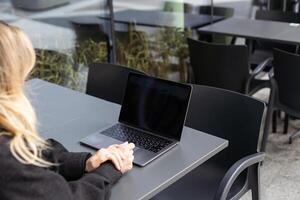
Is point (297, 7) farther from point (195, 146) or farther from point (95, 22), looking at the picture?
point (195, 146)

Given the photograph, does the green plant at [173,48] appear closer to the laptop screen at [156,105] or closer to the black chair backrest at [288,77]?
the black chair backrest at [288,77]

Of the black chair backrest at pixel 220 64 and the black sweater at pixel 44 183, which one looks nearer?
the black sweater at pixel 44 183

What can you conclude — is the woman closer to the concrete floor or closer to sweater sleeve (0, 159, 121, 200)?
sweater sleeve (0, 159, 121, 200)

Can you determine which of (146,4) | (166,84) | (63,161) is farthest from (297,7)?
(63,161)

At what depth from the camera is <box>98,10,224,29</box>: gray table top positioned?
11.9ft

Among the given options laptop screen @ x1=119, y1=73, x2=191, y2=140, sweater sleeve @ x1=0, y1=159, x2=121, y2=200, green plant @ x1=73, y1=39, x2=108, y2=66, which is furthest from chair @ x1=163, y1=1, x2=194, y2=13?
sweater sleeve @ x1=0, y1=159, x2=121, y2=200

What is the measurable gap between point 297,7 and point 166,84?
4.34m

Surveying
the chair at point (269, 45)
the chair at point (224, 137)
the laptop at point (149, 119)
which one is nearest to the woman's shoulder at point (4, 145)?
the laptop at point (149, 119)

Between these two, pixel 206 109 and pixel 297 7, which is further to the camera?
pixel 297 7

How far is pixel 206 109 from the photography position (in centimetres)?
190

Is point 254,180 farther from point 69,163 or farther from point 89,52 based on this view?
point 89,52

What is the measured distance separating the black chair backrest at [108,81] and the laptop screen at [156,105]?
0.50 m

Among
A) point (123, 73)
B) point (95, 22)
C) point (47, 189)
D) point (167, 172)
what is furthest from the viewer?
point (95, 22)

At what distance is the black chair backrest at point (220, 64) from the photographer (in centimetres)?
270
